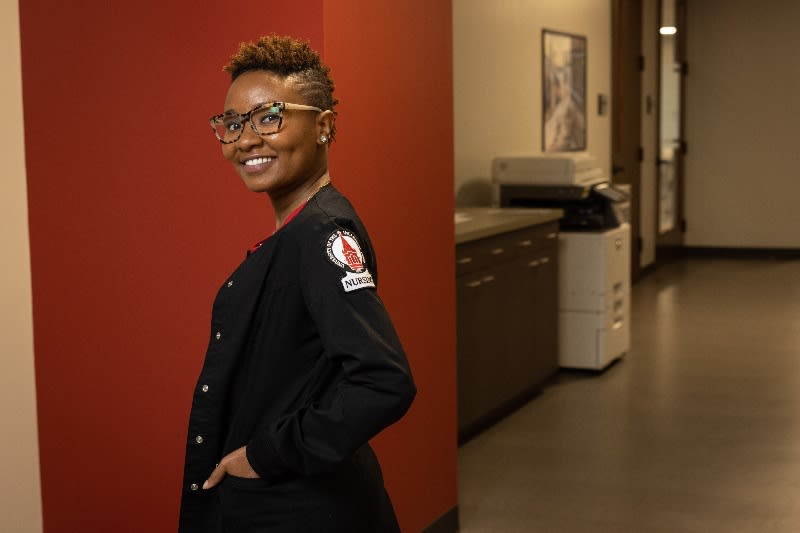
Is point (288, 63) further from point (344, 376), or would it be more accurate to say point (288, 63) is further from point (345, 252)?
point (344, 376)

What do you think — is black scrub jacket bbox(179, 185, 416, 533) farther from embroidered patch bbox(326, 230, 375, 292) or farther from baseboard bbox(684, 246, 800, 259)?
baseboard bbox(684, 246, 800, 259)

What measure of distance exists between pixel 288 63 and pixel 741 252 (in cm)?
1029

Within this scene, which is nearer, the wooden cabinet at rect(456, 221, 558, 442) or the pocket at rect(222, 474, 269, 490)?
the pocket at rect(222, 474, 269, 490)

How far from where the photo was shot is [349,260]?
1549mm

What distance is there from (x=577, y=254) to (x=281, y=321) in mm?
4669

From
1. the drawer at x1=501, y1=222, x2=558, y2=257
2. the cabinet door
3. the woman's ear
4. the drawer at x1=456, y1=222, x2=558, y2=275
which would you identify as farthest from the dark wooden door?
the woman's ear

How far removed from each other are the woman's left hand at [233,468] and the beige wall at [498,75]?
14.9 ft

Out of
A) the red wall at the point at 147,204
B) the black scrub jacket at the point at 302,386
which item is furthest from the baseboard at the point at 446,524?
the black scrub jacket at the point at 302,386

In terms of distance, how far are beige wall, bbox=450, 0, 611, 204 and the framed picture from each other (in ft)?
0.27

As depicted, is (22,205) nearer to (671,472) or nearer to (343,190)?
(343,190)

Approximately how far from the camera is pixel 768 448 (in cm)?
475

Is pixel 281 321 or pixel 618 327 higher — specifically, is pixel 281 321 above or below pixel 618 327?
above

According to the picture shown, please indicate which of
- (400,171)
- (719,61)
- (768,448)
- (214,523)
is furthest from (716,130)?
(214,523)

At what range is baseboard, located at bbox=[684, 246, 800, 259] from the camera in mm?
11133
